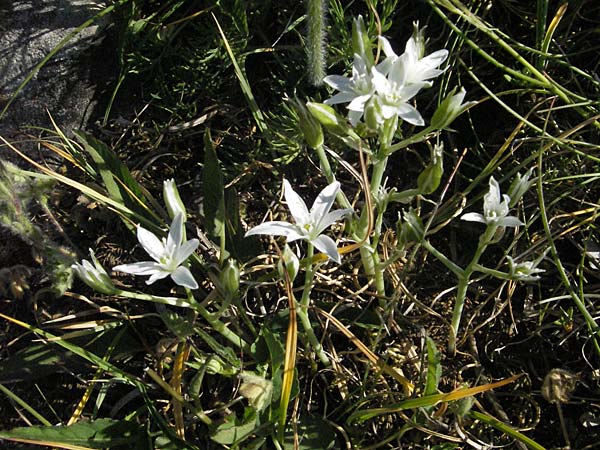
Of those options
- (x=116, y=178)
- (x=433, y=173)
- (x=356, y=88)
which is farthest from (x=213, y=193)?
(x=433, y=173)

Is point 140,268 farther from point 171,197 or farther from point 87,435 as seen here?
point 87,435

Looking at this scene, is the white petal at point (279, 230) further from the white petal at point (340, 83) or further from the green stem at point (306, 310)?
the white petal at point (340, 83)

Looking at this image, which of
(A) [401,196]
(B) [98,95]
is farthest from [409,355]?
(B) [98,95]

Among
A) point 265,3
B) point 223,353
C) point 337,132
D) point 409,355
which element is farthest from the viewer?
point 265,3

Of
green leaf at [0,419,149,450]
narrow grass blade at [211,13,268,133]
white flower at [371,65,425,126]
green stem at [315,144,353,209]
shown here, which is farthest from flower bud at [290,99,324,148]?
green leaf at [0,419,149,450]

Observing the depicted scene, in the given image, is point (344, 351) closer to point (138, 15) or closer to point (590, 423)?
point (590, 423)

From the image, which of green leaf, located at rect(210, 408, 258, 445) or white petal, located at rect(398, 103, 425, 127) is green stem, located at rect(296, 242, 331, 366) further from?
white petal, located at rect(398, 103, 425, 127)
